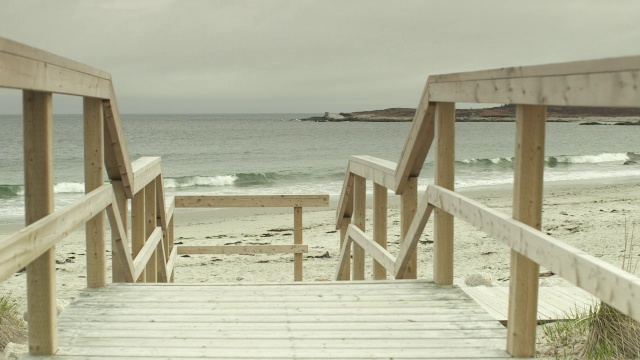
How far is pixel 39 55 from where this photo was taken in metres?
2.65

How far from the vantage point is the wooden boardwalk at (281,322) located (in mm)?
3188

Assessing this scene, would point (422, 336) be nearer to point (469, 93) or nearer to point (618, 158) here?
point (469, 93)

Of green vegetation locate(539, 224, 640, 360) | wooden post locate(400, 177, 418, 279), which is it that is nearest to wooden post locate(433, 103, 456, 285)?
wooden post locate(400, 177, 418, 279)

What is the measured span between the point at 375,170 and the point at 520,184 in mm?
2409

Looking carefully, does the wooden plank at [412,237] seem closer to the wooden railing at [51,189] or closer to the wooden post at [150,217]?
the wooden railing at [51,189]

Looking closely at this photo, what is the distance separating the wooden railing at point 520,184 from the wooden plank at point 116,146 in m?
1.67

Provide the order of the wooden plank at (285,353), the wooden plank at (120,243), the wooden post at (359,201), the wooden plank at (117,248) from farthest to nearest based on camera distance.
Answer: the wooden post at (359,201) < the wooden plank at (117,248) < the wooden plank at (120,243) < the wooden plank at (285,353)

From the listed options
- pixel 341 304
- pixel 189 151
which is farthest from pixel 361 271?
pixel 189 151

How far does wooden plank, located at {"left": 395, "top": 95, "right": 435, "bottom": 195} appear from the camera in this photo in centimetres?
423

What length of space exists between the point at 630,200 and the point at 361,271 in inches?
521

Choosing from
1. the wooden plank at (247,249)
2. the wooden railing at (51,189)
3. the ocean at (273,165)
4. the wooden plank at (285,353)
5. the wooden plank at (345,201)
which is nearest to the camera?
the wooden railing at (51,189)

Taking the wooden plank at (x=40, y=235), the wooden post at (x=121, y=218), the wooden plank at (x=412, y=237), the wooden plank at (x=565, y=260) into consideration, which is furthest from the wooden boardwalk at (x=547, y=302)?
the wooden plank at (x=40, y=235)

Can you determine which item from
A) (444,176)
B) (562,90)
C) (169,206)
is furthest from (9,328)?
(562,90)

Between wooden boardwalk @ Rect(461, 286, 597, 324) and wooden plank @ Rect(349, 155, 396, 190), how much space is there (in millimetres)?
1171
